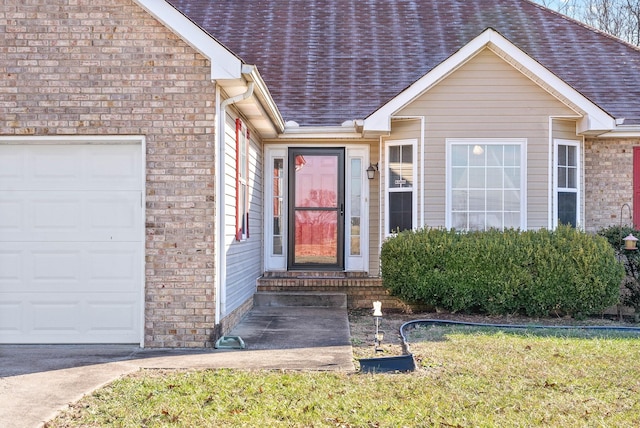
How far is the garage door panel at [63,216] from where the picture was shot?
7707 mm

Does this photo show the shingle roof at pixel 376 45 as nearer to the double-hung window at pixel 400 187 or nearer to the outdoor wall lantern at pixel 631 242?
the double-hung window at pixel 400 187

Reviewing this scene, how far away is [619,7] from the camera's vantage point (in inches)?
1009

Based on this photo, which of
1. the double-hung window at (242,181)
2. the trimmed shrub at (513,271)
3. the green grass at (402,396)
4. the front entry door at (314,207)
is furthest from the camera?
the front entry door at (314,207)

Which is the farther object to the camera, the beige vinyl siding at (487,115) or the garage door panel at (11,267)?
the beige vinyl siding at (487,115)

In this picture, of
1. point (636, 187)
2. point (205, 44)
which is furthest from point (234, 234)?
point (636, 187)

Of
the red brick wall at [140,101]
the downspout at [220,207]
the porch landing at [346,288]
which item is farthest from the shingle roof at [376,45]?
the red brick wall at [140,101]

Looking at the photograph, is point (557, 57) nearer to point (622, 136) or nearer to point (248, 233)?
point (622, 136)

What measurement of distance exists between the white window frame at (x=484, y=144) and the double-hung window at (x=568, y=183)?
69cm

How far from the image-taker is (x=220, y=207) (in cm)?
Answer: 784

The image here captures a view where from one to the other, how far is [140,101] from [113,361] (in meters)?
2.91

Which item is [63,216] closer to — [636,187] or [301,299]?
[301,299]

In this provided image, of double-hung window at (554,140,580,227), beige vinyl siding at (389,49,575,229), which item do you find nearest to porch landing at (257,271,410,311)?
beige vinyl siding at (389,49,575,229)

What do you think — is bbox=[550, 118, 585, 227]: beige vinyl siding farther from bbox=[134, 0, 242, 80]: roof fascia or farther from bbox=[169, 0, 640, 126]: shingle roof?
bbox=[134, 0, 242, 80]: roof fascia

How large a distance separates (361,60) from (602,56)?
500 centimetres
